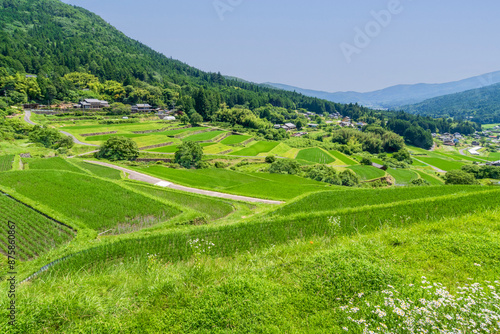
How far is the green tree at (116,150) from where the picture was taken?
46562mm

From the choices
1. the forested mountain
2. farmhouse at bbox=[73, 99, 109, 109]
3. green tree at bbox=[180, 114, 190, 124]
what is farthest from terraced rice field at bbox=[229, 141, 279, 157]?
farmhouse at bbox=[73, 99, 109, 109]

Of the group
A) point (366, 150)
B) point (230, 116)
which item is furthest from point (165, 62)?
point (366, 150)

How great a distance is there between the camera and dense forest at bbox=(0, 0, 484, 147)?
8988cm

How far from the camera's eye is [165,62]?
647 feet

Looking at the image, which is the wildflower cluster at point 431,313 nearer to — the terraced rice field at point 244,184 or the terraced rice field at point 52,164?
→ the terraced rice field at point 244,184

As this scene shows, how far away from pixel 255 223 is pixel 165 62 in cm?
21747

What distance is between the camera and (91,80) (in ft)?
363

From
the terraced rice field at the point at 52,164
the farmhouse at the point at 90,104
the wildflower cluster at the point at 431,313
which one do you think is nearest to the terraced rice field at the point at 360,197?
the wildflower cluster at the point at 431,313

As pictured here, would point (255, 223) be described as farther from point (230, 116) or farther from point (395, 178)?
point (230, 116)

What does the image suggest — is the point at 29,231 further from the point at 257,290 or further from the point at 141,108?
the point at 141,108

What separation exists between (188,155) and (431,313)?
4752 centimetres

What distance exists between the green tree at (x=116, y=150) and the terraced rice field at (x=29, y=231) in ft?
102

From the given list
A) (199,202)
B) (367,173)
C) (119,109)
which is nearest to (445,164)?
(367,173)

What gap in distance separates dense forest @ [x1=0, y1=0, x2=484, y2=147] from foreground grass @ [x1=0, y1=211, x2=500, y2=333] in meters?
88.1
